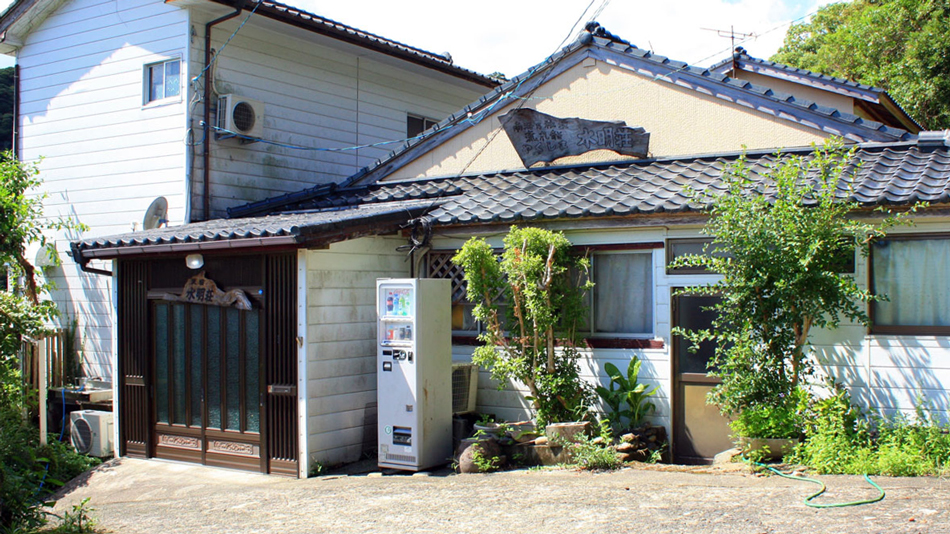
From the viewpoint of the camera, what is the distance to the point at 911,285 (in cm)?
787

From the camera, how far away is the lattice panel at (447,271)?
10102 millimetres

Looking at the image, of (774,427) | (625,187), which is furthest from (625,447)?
(625,187)

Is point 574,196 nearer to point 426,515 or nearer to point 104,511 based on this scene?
point 426,515

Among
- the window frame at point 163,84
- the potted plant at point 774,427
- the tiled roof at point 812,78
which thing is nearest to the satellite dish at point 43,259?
the window frame at point 163,84

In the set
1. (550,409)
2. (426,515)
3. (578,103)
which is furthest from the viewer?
(578,103)

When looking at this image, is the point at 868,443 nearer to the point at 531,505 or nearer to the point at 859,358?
→ the point at 859,358

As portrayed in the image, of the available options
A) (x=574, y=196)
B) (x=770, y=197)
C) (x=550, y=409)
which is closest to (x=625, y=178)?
(x=574, y=196)

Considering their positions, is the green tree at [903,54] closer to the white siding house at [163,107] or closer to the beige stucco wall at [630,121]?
the beige stucco wall at [630,121]

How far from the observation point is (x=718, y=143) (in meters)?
10.1

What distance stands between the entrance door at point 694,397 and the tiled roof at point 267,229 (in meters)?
3.46

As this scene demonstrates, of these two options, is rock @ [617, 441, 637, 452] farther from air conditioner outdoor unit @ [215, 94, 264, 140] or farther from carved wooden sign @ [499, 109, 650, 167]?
air conditioner outdoor unit @ [215, 94, 264, 140]

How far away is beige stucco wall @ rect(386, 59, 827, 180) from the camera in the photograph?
9.92 metres

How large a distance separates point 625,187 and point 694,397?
2.55 meters

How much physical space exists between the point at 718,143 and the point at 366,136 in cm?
674
